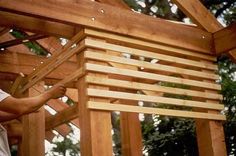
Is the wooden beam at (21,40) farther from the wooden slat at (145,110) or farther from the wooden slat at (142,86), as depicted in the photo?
the wooden slat at (145,110)

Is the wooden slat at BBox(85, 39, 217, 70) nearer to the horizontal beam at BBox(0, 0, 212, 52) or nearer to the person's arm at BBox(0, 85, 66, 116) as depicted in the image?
the horizontal beam at BBox(0, 0, 212, 52)

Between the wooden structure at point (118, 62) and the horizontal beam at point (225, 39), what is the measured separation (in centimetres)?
1

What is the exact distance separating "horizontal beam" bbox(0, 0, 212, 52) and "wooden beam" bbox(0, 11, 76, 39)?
27 centimetres

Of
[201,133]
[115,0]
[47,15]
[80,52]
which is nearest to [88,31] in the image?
[80,52]

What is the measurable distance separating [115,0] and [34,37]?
1.11 meters

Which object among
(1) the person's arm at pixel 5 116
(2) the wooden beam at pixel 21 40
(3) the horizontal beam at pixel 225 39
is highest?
(2) the wooden beam at pixel 21 40

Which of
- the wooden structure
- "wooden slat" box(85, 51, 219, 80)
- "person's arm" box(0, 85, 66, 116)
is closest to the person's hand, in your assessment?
"person's arm" box(0, 85, 66, 116)

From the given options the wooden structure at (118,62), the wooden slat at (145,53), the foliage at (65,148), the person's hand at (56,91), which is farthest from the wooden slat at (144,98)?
the foliage at (65,148)

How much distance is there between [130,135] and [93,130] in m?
1.76

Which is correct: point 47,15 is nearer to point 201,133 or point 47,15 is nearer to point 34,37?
point 34,37

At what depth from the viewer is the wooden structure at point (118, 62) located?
2.93m

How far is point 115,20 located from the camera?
3318 mm

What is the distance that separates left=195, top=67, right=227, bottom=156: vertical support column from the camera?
369 cm

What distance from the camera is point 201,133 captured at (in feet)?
12.5
